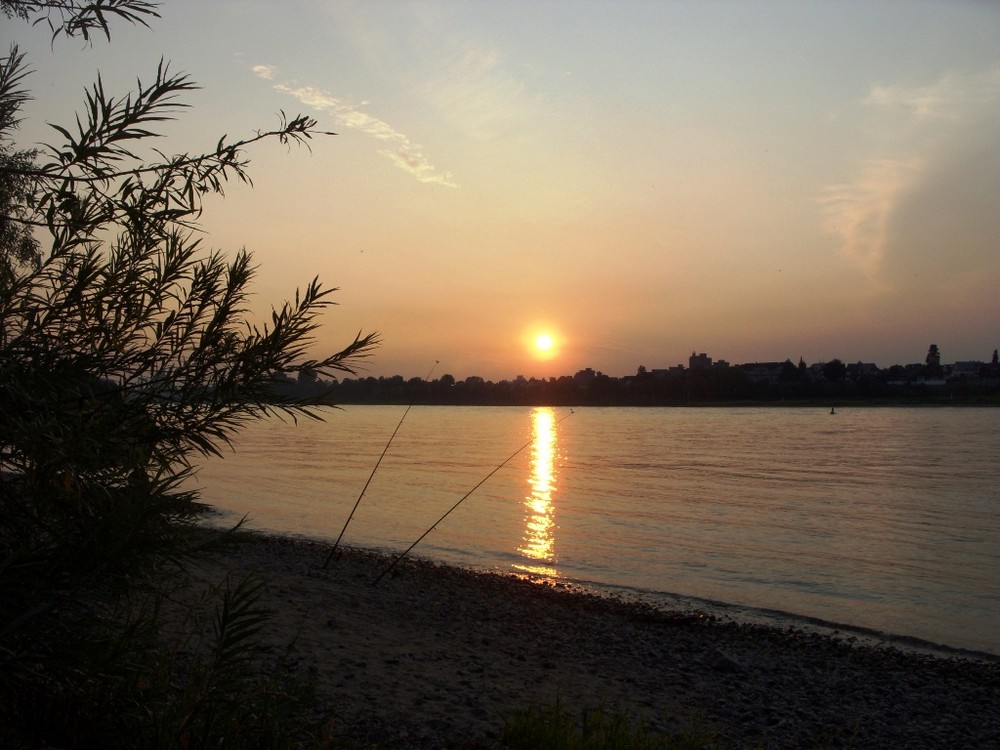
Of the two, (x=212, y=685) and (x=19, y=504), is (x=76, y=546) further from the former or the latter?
(x=212, y=685)

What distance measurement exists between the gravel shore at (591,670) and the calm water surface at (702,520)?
102 inches

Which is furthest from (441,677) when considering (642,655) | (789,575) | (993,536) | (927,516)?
(927,516)

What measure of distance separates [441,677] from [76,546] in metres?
7.43

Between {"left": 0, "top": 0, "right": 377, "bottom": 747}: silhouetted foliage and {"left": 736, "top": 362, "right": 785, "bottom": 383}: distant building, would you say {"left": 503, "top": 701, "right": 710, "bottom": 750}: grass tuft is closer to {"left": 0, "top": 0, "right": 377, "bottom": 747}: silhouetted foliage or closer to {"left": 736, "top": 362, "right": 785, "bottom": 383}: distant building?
{"left": 0, "top": 0, "right": 377, "bottom": 747}: silhouetted foliage

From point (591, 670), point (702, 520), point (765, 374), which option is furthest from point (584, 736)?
point (765, 374)

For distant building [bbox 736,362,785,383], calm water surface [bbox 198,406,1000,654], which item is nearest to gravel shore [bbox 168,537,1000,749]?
calm water surface [bbox 198,406,1000,654]

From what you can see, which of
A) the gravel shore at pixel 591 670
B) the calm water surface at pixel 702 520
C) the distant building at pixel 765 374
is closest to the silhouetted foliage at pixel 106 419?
the calm water surface at pixel 702 520

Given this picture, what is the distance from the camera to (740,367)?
652 ft

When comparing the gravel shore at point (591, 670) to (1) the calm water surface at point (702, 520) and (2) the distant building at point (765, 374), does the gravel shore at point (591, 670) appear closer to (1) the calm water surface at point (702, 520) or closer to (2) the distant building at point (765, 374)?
(1) the calm water surface at point (702, 520)

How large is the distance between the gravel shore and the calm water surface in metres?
2.60

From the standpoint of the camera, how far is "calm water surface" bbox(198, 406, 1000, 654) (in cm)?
1650

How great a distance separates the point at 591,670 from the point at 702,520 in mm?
16634

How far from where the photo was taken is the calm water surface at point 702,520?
1650 centimetres

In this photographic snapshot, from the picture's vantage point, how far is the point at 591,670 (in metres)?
10.2
